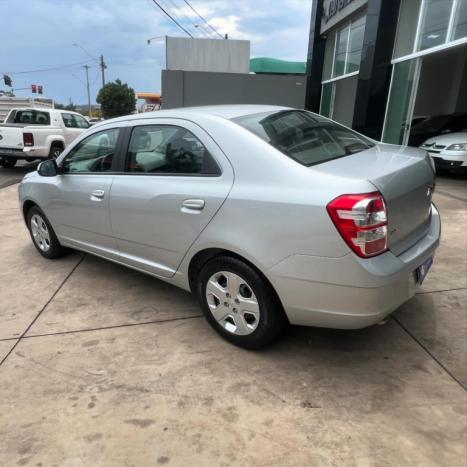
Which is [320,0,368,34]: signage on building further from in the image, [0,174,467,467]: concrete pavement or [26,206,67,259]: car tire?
[0,174,467,467]: concrete pavement

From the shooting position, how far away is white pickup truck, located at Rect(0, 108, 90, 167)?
10.9m

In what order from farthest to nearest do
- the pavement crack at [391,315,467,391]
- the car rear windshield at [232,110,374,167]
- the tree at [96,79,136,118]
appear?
the tree at [96,79,136,118] < the car rear windshield at [232,110,374,167] < the pavement crack at [391,315,467,391]

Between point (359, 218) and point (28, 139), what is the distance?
10826 millimetres

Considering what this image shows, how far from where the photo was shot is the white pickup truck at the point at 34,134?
35.7 ft

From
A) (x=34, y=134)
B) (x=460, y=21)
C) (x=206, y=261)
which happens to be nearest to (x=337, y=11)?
(x=460, y=21)

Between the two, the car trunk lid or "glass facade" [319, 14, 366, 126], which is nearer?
the car trunk lid

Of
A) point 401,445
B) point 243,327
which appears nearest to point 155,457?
point 243,327

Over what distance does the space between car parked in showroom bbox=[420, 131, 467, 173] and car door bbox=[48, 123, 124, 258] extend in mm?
8259

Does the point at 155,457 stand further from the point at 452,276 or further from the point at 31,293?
the point at 452,276

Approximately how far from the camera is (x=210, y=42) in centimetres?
2297

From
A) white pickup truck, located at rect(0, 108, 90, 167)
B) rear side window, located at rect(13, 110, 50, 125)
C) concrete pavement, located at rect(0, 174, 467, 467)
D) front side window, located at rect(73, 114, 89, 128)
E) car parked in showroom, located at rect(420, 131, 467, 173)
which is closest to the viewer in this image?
concrete pavement, located at rect(0, 174, 467, 467)

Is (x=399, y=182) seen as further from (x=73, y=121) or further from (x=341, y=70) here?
(x=341, y=70)

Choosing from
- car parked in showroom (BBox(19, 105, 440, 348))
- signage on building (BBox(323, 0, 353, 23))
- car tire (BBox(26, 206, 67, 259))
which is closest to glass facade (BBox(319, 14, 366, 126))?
signage on building (BBox(323, 0, 353, 23))

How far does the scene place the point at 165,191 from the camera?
9.70 feet
